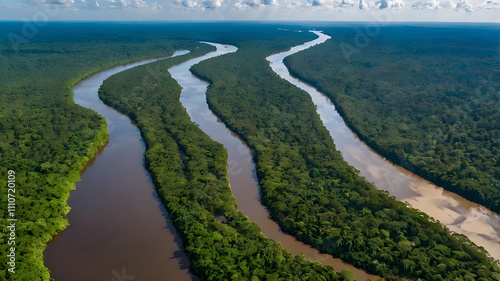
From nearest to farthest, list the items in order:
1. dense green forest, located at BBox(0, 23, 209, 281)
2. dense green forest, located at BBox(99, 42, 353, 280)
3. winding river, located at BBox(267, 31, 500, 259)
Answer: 1. dense green forest, located at BBox(99, 42, 353, 280)
2. dense green forest, located at BBox(0, 23, 209, 281)
3. winding river, located at BBox(267, 31, 500, 259)

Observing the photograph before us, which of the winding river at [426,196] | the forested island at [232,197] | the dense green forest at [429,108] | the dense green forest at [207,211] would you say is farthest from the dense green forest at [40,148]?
the dense green forest at [429,108]

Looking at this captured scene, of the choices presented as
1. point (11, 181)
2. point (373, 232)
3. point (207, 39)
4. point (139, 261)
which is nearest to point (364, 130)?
point (373, 232)

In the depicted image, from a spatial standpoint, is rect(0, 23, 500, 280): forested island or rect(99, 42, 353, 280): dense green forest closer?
rect(99, 42, 353, 280): dense green forest

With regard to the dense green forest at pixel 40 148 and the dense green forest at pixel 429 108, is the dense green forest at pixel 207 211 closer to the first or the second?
the dense green forest at pixel 40 148

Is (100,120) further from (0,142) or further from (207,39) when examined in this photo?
(207,39)

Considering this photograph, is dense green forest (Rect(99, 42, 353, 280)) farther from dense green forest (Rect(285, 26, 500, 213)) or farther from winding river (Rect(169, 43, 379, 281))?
dense green forest (Rect(285, 26, 500, 213))

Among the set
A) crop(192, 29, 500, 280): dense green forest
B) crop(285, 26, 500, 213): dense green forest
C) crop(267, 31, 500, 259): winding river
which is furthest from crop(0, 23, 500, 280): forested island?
crop(285, 26, 500, 213): dense green forest
